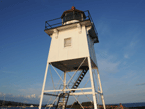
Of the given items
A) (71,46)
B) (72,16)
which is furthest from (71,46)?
(72,16)

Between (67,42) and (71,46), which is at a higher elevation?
(67,42)

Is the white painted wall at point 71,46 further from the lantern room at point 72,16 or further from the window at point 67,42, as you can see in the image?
the lantern room at point 72,16

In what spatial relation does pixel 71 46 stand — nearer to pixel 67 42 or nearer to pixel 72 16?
pixel 67 42

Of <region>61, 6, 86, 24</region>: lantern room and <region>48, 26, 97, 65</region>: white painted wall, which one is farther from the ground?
<region>61, 6, 86, 24</region>: lantern room

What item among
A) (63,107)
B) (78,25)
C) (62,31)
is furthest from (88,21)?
(63,107)

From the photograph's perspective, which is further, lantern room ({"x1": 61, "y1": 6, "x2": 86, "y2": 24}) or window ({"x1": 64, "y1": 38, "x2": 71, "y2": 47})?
lantern room ({"x1": 61, "y1": 6, "x2": 86, "y2": 24})

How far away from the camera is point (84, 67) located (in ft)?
48.5

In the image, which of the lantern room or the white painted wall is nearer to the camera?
the white painted wall

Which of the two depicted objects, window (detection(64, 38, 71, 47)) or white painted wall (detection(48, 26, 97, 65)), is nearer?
white painted wall (detection(48, 26, 97, 65))

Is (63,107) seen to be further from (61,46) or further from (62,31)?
(62,31)

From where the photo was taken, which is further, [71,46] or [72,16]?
[72,16]

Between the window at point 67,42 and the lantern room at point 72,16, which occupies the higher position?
the lantern room at point 72,16

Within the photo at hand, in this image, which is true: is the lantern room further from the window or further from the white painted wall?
the window

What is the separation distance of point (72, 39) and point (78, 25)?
5.84 feet
